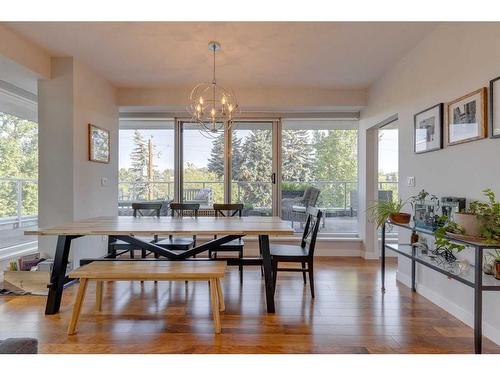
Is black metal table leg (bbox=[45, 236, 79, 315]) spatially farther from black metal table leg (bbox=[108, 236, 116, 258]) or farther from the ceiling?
the ceiling

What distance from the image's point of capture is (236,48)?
306 centimetres

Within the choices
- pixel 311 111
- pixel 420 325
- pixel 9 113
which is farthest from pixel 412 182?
pixel 9 113

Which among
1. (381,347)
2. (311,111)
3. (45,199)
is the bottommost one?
(381,347)

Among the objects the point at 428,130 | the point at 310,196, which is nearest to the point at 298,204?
the point at 310,196

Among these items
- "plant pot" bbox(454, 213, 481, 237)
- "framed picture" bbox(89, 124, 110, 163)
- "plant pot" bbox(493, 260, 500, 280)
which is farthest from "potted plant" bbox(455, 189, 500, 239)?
"framed picture" bbox(89, 124, 110, 163)

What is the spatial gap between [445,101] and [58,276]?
3678 millimetres

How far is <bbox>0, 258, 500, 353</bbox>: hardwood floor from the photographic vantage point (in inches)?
78.2

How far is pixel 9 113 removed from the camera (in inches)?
147

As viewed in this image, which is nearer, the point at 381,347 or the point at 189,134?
the point at 381,347

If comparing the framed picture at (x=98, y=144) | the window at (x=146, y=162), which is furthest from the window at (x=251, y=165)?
the framed picture at (x=98, y=144)

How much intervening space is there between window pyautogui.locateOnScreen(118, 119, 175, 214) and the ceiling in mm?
1000

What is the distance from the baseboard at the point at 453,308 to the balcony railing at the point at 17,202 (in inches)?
194
